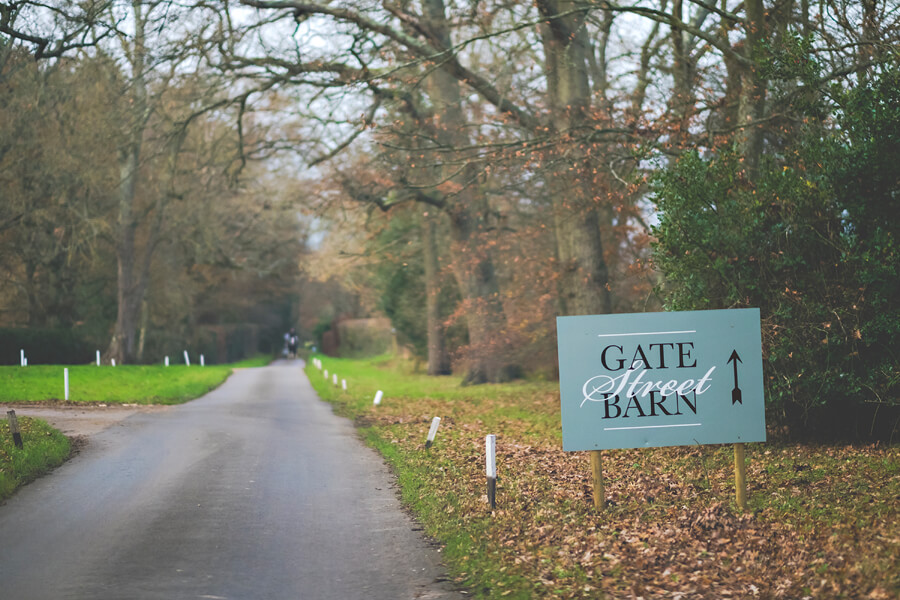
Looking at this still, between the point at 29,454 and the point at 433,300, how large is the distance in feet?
69.2

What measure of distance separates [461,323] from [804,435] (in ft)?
61.6

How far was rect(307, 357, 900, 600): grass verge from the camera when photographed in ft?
22.6

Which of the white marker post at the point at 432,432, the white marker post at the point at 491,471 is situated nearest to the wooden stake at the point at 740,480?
the white marker post at the point at 491,471

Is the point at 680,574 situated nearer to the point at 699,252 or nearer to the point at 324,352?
the point at 699,252

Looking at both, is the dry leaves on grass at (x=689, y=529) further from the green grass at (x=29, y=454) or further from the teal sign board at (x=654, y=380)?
the green grass at (x=29, y=454)

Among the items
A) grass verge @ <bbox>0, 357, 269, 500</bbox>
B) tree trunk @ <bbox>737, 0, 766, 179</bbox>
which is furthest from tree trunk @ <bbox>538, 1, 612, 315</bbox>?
grass verge @ <bbox>0, 357, 269, 500</bbox>

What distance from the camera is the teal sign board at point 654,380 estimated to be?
9.15 m

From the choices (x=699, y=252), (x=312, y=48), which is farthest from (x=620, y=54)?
(x=699, y=252)

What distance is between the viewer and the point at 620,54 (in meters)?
24.4

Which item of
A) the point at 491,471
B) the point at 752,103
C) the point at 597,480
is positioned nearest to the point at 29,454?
the point at 491,471

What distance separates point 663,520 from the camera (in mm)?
A: 8766

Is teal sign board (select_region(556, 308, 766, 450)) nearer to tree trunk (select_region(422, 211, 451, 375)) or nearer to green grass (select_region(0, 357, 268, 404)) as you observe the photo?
green grass (select_region(0, 357, 268, 404))

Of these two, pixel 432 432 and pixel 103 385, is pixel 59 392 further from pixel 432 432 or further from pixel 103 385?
pixel 432 432

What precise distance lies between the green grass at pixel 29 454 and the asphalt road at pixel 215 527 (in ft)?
0.77
